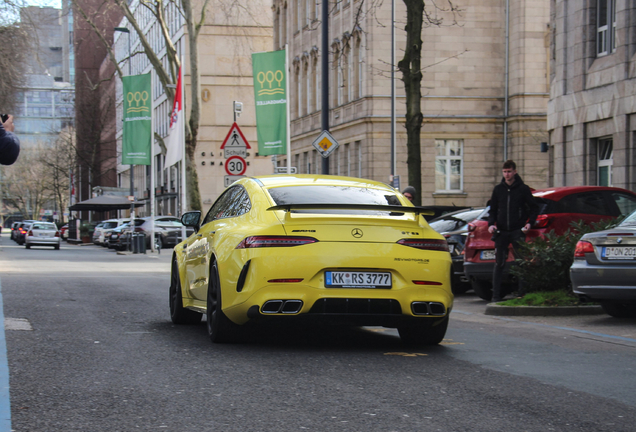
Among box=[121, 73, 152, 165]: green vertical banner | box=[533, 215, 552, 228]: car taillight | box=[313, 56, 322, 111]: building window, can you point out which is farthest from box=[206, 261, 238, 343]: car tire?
box=[313, 56, 322, 111]: building window

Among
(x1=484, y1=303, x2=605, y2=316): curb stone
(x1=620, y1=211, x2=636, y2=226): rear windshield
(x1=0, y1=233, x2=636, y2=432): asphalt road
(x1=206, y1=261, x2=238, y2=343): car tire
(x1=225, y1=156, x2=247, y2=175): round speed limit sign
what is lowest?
(x1=484, y1=303, x2=605, y2=316): curb stone

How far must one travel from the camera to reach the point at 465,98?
144 ft

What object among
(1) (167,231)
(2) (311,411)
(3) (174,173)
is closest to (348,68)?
(1) (167,231)

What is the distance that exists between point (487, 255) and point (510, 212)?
1.36 meters

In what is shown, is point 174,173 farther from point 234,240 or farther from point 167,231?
point 234,240

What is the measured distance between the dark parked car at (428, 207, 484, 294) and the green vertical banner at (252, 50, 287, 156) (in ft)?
30.5

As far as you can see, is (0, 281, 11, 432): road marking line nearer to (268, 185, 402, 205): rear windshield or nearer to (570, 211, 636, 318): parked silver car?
(268, 185, 402, 205): rear windshield

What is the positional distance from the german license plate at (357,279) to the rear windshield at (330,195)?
86 cm

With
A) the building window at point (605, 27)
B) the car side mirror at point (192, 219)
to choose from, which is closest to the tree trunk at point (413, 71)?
the building window at point (605, 27)

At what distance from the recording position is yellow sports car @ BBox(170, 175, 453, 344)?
24.9 feet

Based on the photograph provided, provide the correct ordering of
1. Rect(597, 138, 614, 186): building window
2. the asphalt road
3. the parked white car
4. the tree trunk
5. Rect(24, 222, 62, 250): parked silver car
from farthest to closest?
the parked white car, Rect(24, 222, 62, 250): parked silver car, Rect(597, 138, 614, 186): building window, the tree trunk, the asphalt road

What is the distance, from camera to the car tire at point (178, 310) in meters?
9.96

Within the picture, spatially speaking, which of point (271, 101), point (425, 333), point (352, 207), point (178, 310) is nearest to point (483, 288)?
point (178, 310)

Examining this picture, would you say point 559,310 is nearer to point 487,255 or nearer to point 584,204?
point 487,255
